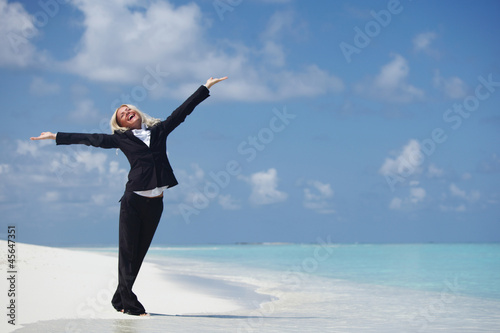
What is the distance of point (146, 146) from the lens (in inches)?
216

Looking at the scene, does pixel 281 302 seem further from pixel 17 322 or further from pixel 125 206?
pixel 17 322

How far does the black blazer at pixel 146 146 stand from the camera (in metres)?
5.35

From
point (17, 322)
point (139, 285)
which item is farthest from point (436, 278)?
point (17, 322)

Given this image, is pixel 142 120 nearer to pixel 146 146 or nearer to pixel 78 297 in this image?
pixel 146 146

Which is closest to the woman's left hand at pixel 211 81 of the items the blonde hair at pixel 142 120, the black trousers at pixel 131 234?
the blonde hair at pixel 142 120

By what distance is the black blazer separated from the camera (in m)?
5.35

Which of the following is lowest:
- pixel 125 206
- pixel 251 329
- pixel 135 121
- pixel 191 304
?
pixel 251 329

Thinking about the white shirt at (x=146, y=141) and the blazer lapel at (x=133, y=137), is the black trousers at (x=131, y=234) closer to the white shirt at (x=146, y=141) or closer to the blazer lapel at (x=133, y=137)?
the white shirt at (x=146, y=141)

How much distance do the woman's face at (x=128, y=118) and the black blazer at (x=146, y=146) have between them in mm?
139

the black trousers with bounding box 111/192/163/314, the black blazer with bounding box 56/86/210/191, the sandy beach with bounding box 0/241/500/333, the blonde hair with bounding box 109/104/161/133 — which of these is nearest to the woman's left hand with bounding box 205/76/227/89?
the black blazer with bounding box 56/86/210/191

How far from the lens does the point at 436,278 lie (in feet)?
47.0

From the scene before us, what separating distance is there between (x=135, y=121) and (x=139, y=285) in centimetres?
457

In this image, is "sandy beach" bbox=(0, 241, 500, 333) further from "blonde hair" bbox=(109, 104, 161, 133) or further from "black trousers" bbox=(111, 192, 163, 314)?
"blonde hair" bbox=(109, 104, 161, 133)

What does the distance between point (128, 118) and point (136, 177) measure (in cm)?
67
